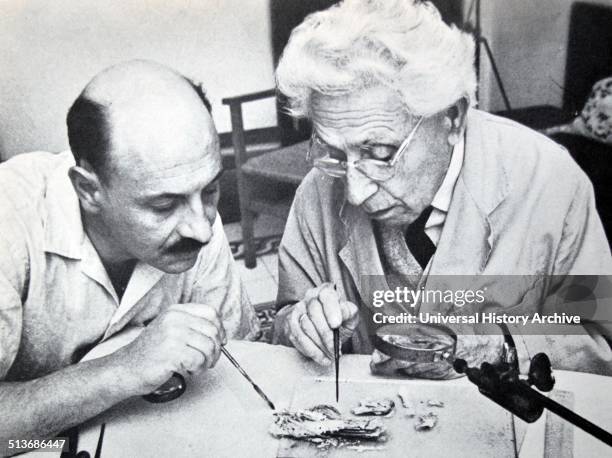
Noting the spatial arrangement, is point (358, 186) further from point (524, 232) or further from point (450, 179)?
point (524, 232)

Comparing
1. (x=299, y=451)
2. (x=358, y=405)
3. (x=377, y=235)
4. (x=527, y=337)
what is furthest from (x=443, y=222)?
(x=299, y=451)

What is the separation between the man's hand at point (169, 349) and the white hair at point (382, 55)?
462 millimetres

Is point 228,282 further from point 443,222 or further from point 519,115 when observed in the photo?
point 519,115

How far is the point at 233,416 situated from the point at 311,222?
46 centimetres

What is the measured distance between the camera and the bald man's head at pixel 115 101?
1053 mm

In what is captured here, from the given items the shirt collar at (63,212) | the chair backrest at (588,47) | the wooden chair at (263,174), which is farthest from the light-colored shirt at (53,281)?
the chair backrest at (588,47)

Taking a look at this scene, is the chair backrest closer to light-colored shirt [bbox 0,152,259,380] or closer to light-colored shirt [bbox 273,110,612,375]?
light-colored shirt [bbox 273,110,612,375]

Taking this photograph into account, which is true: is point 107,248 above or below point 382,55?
below

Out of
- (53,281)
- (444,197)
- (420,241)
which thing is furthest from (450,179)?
(53,281)

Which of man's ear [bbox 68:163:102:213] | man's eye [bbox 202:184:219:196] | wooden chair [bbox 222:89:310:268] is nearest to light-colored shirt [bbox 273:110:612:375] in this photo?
wooden chair [bbox 222:89:310:268]

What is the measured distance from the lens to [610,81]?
1257mm

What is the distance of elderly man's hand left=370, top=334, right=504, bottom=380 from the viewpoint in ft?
3.69

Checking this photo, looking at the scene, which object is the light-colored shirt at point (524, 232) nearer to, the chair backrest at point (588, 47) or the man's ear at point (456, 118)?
the man's ear at point (456, 118)

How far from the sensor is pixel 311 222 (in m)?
1.35
